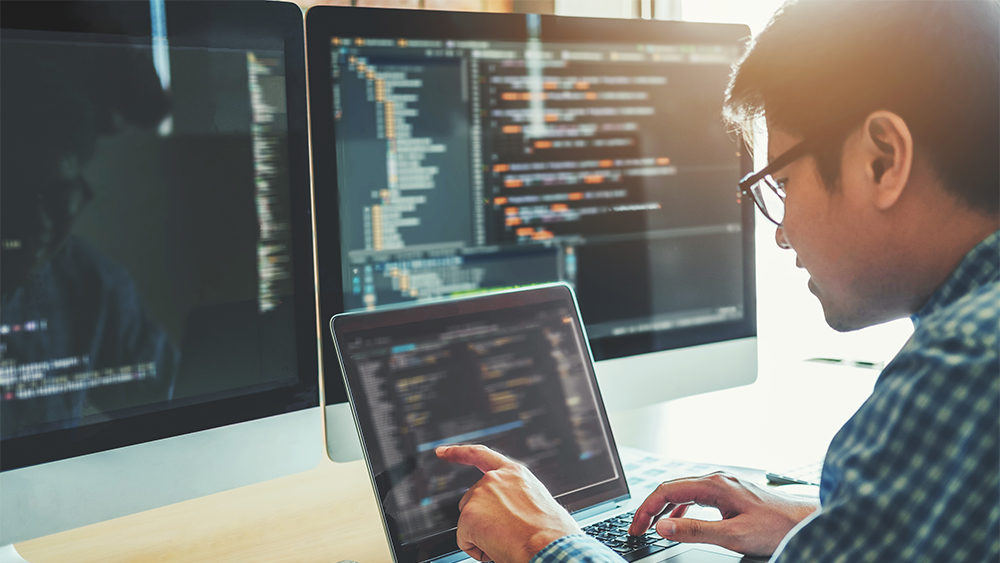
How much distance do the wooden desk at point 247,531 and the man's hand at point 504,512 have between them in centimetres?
16

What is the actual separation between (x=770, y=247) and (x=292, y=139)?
1.29 m

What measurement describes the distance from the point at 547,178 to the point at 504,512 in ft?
1.51

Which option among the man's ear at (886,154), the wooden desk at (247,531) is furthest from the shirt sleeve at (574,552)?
the man's ear at (886,154)

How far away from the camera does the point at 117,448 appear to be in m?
0.77

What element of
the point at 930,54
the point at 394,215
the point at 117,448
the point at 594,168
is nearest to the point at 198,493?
the point at 117,448

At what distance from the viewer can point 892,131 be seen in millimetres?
637

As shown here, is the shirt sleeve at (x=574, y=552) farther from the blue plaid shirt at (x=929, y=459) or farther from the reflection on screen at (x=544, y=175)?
the reflection on screen at (x=544, y=175)

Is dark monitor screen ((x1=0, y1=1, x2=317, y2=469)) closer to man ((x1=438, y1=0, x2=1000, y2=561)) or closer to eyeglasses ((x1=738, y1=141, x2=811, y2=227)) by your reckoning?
man ((x1=438, y1=0, x2=1000, y2=561))

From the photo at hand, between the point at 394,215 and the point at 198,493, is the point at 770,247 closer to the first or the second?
the point at 394,215

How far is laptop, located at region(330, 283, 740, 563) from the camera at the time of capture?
78cm

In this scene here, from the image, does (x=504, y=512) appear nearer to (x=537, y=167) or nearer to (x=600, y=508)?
(x=600, y=508)

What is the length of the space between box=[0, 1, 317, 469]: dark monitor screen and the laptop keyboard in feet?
1.07

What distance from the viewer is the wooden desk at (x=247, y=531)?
35.5 inches

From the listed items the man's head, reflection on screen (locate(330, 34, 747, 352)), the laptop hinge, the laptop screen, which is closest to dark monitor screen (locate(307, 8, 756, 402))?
reflection on screen (locate(330, 34, 747, 352))
